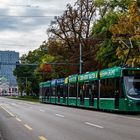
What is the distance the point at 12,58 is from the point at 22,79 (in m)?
9.42

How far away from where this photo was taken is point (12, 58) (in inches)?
6388

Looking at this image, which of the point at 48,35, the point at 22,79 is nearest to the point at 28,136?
the point at 48,35

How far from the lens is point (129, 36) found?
4784 centimetres

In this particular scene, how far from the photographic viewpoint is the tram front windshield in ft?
114

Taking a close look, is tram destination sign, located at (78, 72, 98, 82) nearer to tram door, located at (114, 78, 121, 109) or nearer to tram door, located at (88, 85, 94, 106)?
tram door, located at (88, 85, 94, 106)

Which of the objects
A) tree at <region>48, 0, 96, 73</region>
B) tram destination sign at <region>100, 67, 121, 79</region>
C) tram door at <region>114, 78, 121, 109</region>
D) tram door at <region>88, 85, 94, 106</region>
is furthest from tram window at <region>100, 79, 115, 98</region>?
tree at <region>48, 0, 96, 73</region>

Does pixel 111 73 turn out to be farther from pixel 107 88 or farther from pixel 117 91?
pixel 117 91

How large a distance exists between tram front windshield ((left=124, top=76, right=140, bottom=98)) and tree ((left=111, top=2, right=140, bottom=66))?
7.16 metres

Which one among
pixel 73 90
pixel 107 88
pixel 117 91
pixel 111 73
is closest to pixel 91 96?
pixel 107 88

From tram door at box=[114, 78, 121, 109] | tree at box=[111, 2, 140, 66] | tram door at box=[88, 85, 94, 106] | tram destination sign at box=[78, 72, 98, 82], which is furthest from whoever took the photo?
tree at box=[111, 2, 140, 66]

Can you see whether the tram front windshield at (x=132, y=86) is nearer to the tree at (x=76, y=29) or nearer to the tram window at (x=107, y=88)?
the tram window at (x=107, y=88)

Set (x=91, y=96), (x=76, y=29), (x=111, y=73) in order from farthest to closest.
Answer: (x=76, y=29)
(x=91, y=96)
(x=111, y=73)

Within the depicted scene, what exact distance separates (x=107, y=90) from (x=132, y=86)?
126 inches

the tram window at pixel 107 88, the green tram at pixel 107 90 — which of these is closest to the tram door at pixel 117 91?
the green tram at pixel 107 90
